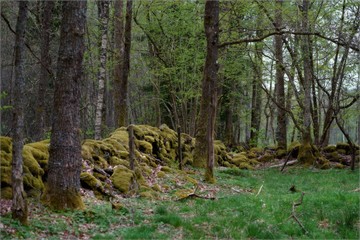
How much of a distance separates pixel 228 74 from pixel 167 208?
60.0ft

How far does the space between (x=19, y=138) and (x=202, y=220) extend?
3.80 metres

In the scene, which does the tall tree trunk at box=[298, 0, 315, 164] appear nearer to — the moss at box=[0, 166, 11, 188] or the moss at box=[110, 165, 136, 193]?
the moss at box=[110, 165, 136, 193]

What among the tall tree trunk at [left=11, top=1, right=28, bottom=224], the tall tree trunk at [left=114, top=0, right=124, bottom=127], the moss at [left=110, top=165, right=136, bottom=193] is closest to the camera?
the tall tree trunk at [left=11, top=1, right=28, bottom=224]

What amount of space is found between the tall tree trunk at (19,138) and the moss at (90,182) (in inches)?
128

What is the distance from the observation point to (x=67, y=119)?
25.1ft

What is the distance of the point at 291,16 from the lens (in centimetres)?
1952

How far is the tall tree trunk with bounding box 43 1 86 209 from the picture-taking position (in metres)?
7.62

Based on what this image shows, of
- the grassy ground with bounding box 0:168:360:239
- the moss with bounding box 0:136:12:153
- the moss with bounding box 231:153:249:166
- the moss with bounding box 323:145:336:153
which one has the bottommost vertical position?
the grassy ground with bounding box 0:168:360:239

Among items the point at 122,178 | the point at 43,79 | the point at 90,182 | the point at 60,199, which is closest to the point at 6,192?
the point at 60,199

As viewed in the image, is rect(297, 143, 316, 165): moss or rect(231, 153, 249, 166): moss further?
rect(231, 153, 249, 166): moss

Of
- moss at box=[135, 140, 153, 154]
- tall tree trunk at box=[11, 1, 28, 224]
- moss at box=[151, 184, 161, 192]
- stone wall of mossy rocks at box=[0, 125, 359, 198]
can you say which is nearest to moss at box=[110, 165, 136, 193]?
stone wall of mossy rocks at box=[0, 125, 359, 198]

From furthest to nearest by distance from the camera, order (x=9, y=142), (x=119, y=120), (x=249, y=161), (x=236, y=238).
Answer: (x=249, y=161), (x=119, y=120), (x=9, y=142), (x=236, y=238)

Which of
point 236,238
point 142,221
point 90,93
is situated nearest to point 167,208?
point 142,221

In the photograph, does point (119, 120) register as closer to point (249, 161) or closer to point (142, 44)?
point (249, 161)
